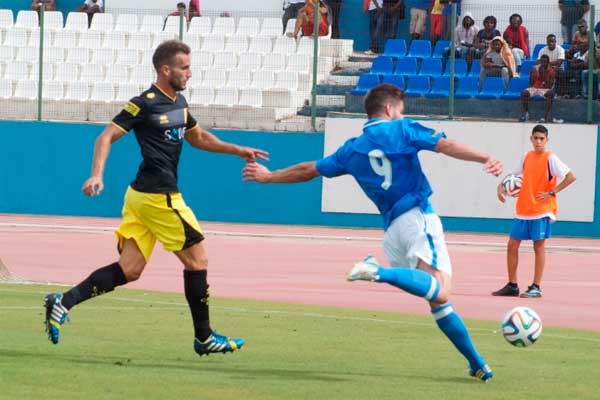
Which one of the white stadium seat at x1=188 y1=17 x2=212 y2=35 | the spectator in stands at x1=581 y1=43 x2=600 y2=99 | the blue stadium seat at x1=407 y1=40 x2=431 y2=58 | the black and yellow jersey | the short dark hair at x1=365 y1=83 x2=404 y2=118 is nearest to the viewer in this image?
the short dark hair at x1=365 y1=83 x2=404 y2=118

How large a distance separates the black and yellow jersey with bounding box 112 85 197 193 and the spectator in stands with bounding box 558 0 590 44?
62.6 feet

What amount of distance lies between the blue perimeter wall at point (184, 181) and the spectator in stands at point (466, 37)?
3.35 meters

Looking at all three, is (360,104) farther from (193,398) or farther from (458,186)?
(193,398)

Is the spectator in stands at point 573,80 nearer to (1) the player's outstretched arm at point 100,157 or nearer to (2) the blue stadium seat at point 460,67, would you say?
(2) the blue stadium seat at point 460,67

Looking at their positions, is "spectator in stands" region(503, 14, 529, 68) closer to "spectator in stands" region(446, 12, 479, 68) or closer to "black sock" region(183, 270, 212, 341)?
"spectator in stands" region(446, 12, 479, 68)

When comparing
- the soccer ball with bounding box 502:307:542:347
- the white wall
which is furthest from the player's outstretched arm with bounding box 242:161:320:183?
the white wall

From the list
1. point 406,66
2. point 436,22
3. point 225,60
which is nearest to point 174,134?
point 406,66

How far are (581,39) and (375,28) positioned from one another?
5214mm

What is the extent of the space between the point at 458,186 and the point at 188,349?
689 inches

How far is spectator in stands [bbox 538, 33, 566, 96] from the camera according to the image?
26344mm

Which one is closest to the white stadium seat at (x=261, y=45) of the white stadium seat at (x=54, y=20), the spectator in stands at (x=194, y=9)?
the spectator in stands at (x=194, y=9)

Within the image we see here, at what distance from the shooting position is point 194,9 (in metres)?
32.8

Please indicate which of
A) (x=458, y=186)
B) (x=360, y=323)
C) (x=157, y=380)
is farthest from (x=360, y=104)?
(x=157, y=380)

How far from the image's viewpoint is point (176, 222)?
9.47 metres
